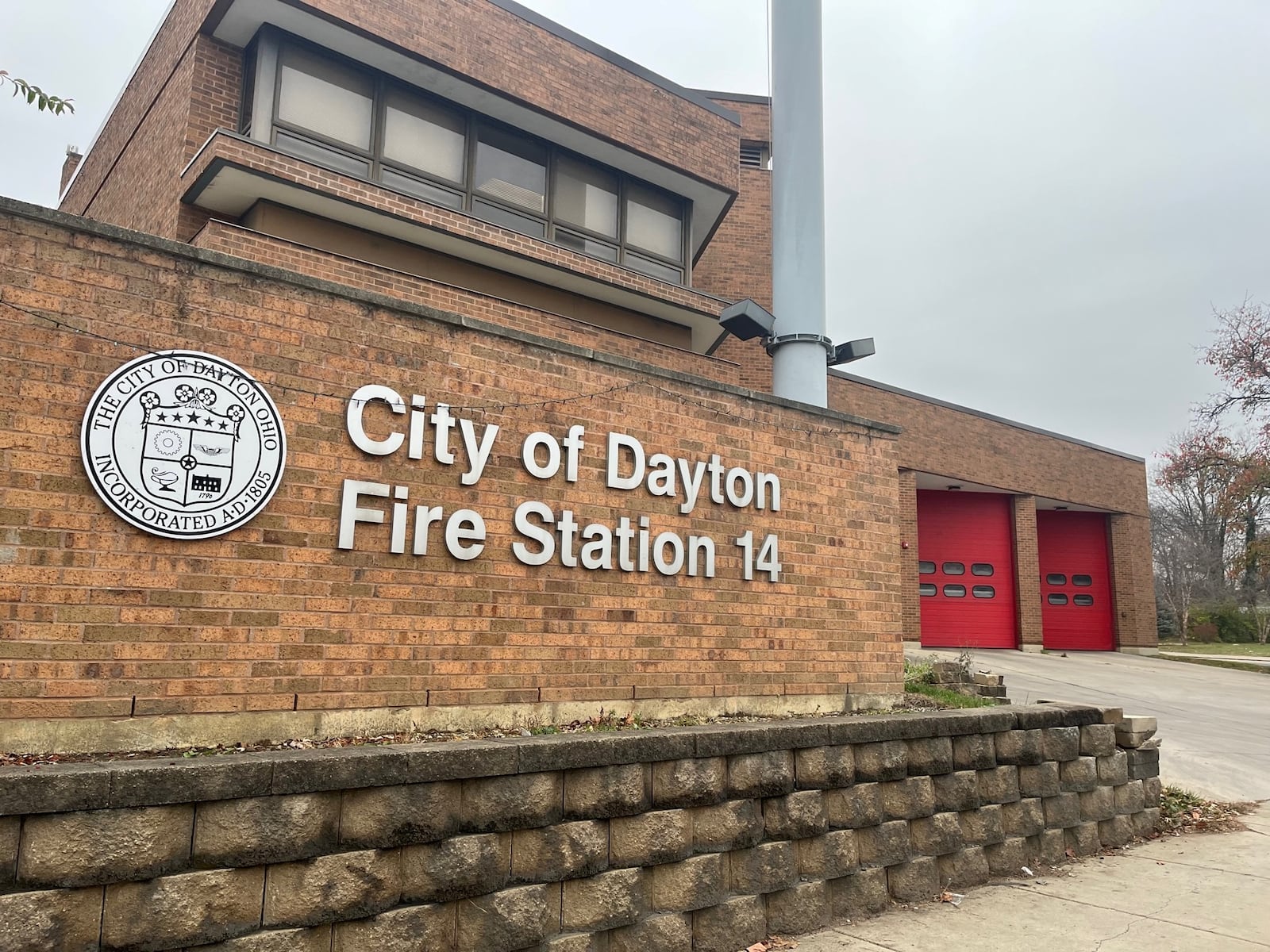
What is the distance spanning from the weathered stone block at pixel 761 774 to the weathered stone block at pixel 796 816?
0.21 ft

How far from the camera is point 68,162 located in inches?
713

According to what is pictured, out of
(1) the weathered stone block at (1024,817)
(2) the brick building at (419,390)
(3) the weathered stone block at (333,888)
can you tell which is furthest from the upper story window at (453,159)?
(1) the weathered stone block at (1024,817)

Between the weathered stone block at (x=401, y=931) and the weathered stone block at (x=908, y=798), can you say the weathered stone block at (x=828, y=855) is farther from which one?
the weathered stone block at (x=401, y=931)

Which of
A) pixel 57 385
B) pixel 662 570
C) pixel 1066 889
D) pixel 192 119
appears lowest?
pixel 1066 889

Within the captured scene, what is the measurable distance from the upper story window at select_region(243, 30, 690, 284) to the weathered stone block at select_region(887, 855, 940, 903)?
27.4ft

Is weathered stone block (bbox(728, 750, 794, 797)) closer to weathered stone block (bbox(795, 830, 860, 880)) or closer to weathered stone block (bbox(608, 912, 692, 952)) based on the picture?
weathered stone block (bbox(795, 830, 860, 880))

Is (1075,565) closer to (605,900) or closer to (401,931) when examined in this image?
(605,900)

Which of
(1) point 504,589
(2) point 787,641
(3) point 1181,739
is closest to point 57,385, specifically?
(1) point 504,589

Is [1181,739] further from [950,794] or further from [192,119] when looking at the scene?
[192,119]

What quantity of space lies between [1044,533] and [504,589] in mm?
24292

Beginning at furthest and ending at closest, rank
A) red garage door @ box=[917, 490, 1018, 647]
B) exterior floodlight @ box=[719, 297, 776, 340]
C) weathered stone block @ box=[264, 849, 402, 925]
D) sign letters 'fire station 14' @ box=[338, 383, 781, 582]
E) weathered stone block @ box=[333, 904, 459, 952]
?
red garage door @ box=[917, 490, 1018, 647] < exterior floodlight @ box=[719, 297, 776, 340] < sign letters 'fire station 14' @ box=[338, 383, 781, 582] < weathered stone block @ box=[333, 904, 459, 952] < weathered stone block @ box=[264, 849, 402, 925]

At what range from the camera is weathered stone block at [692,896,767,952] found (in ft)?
16.0

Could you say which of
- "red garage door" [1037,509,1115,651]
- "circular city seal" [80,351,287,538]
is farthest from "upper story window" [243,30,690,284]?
"red garage door" [1037,509,1115,651]

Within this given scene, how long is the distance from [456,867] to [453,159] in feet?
30.4
